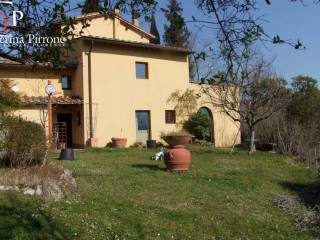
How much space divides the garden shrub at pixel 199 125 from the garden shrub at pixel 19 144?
18.3 m

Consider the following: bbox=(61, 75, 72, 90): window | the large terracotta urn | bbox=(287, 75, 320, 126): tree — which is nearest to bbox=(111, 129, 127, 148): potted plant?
bbox=(61, 75, 72, 90): window

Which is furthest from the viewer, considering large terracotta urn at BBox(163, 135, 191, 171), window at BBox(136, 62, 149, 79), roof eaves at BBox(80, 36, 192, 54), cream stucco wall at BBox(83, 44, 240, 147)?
window at BBox(136, 62, 149, 79)

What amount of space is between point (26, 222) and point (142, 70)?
906 inches

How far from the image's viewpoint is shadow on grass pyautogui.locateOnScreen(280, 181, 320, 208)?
13.1 meters

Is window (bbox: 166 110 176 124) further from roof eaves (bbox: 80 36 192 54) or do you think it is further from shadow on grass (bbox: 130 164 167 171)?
shadow on grass (bbox: 130 164 167 171)

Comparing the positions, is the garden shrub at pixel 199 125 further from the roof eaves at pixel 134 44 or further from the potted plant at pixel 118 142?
the potted plant at pixel 118 142

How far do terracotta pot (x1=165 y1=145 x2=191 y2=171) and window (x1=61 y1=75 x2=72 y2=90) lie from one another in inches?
530

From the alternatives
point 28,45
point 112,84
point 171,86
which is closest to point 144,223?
point 28,45

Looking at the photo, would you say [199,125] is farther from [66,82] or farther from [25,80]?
[25,80]

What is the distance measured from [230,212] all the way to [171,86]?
2060 centimetres

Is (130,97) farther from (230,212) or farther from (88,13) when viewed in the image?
(88,13)

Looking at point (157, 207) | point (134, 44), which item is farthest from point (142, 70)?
point (157, 207)

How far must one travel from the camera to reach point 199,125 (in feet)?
101

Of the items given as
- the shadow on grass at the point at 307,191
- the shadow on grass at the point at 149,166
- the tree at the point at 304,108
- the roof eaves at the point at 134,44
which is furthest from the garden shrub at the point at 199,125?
the shadow on grass at the point at 307,191
